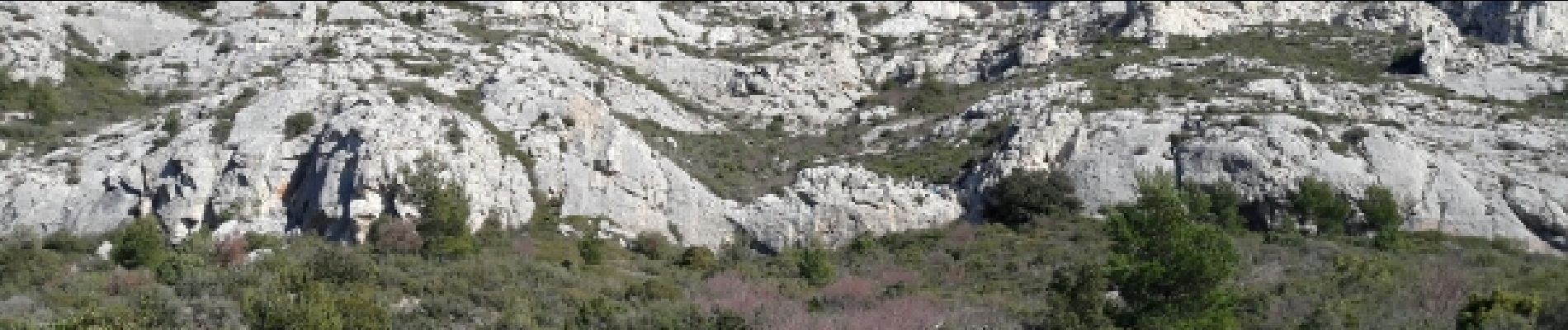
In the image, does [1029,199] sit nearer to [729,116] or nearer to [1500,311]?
[729,116]

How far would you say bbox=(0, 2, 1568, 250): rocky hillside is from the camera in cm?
4216

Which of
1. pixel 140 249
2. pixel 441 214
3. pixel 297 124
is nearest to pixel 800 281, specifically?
pixel 441 214

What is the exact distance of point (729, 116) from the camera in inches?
2653

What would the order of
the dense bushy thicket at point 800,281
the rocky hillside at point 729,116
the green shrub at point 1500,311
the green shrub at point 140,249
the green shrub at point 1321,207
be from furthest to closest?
the green shrub at point 1321,207 → the rocky hillside at point 729,116 → the green shrub at point 140,249 → the dense bushy thicket at point 800,281 → the green shrub at point 1500,311

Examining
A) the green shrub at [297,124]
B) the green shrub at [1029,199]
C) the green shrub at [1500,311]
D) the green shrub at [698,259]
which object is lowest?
the green shrub at [698,259]

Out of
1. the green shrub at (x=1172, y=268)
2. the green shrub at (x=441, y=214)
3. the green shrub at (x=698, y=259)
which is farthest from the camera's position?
the green shrub at (x=698, y=259)

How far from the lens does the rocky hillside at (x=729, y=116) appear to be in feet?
138

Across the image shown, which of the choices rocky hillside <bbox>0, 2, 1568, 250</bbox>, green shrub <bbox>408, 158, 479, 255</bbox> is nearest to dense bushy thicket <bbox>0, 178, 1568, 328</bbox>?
green shrub <bbox>408, 158, 479, 255</bbox>

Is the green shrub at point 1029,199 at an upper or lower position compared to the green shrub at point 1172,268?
lower

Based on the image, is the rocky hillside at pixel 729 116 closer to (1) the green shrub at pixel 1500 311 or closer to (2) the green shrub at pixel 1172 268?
(1) the green shrub at pixel 1500 311

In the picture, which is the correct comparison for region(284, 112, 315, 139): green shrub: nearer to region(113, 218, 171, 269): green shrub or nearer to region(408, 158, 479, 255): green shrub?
region(408, 158, 479, 255): green shrub

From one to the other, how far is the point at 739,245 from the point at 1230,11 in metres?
50.5

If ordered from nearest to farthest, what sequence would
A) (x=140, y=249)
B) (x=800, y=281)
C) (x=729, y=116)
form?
(x=140, y=249) → (x=800, y=281) → (x=729, y=116)

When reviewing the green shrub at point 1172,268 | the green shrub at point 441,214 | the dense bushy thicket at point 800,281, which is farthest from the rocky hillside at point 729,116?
the green shrub at point 1172,268
